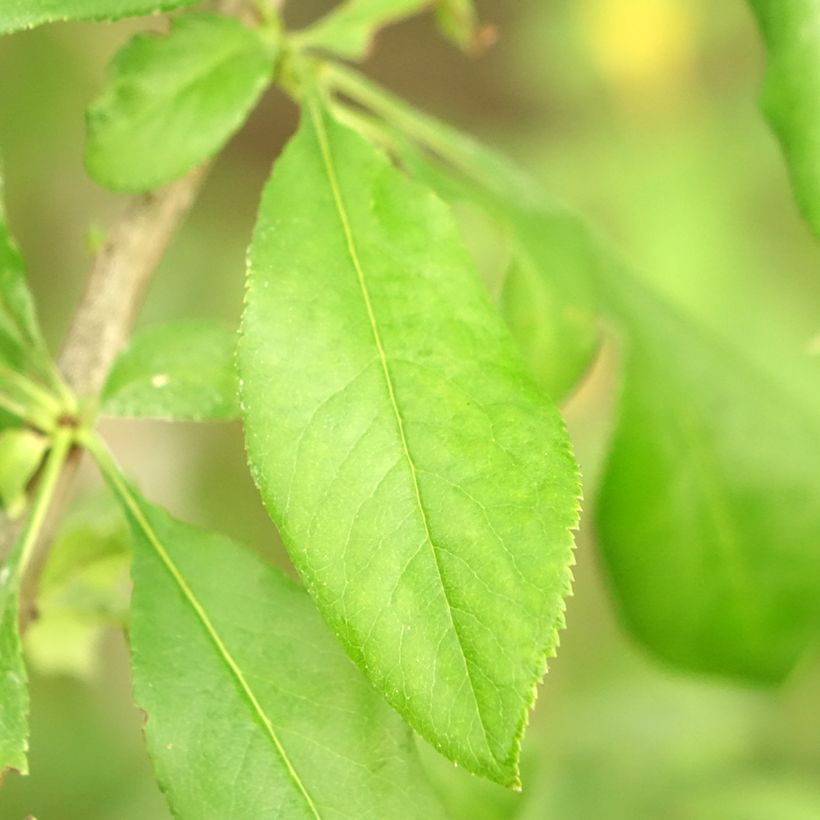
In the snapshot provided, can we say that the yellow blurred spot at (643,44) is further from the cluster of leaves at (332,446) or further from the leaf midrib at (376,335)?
the leaf midrib at (376,335)

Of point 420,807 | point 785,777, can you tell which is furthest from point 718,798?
point 420,807

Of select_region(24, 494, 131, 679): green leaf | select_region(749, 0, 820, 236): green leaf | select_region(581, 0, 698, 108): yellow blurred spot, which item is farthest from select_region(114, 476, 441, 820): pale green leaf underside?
select_region(581, 0, 698, 108): yellow blurred spot

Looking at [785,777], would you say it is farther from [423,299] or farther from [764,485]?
[423,299]

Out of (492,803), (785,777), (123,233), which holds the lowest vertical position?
(785,777)

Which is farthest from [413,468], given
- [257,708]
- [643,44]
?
[643,44]

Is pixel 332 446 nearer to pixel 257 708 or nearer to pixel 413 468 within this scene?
pixel 413 468

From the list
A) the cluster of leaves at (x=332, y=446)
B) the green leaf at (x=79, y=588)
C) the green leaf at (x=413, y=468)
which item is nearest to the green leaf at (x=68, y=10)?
the cluster of leaves at (x=332, y=446)
